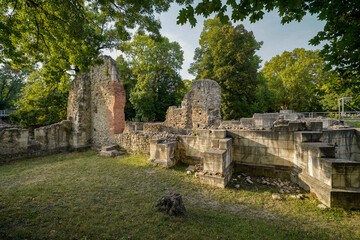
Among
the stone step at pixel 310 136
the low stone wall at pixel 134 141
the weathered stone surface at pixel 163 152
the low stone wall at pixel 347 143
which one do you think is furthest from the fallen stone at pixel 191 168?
the low stone wall at pixel 347 143

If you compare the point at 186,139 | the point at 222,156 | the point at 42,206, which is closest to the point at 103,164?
the point at 42,206

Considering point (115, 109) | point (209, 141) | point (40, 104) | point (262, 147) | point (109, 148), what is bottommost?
point (109, 148)

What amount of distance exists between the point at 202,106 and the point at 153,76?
39.2 feet

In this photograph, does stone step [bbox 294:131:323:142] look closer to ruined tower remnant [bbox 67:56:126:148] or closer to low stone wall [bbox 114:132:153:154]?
low stone wall [bbox 114:132:153:154]

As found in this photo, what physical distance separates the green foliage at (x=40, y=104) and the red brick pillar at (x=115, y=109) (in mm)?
5628

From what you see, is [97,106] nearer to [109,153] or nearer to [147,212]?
[109,153]

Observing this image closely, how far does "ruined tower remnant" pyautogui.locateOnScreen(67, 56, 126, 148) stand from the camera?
1032 cm

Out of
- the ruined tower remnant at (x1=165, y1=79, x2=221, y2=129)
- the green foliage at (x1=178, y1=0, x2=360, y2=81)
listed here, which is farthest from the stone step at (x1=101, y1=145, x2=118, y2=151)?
the green foliage at (x1=178, y1=0, x2=360, y2=81)

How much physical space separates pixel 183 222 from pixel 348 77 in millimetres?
3960

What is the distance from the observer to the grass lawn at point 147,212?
8.74ft

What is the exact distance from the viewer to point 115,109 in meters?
10.2

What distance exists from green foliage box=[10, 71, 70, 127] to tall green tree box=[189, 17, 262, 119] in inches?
658

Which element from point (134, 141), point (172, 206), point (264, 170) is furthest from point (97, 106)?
point (264, 170)

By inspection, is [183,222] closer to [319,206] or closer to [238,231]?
[238,231]
